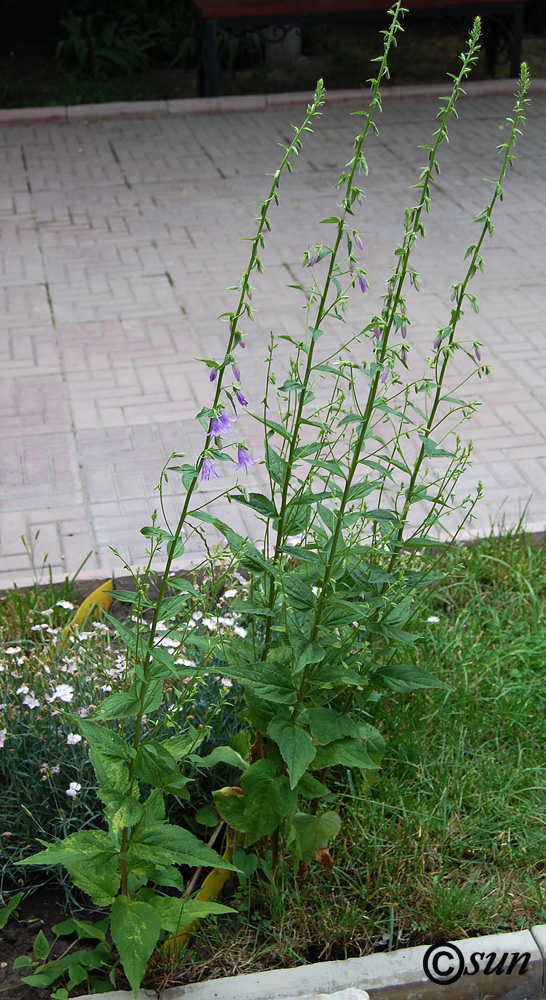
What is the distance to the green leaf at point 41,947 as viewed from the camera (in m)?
2.43

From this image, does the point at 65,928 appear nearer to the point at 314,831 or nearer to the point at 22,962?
the point at 22,962

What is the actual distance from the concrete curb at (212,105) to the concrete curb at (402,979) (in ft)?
28.5

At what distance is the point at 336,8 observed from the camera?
31.5 feet

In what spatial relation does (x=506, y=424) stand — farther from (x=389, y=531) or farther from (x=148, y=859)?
(x=148, y=859)

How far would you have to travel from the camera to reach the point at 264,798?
2369mm

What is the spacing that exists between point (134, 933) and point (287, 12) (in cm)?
916

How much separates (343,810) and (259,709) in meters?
0.62

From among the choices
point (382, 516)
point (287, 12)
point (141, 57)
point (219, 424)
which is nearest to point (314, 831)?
point (382, 516)

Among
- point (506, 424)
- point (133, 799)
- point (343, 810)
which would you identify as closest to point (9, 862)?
point (133, 799)

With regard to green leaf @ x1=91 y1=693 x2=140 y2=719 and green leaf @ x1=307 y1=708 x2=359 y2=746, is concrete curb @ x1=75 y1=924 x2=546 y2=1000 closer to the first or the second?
green leaf @ x1=307 y1=708 x2=359 y2=746

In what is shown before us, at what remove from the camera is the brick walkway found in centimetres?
453

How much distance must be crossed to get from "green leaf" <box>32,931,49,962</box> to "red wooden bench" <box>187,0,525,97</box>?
8.85 m

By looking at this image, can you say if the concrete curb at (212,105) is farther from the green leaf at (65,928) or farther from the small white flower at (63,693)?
the green leaf at (65,928)

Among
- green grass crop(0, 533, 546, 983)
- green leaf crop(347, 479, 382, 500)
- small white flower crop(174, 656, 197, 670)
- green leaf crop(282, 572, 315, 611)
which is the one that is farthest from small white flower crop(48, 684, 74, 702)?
green leaf crop(347, 479, 382, 500)
